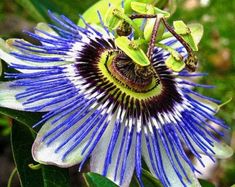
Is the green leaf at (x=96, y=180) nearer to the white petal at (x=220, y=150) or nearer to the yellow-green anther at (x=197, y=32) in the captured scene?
the white petal at (x=220, y=150)

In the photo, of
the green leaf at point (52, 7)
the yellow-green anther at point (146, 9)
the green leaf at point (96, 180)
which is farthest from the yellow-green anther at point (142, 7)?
the green leaf at point (52, 7)

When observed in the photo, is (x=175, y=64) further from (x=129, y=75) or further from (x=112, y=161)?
(x=112, y=161)

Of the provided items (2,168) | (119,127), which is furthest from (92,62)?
(2,168)

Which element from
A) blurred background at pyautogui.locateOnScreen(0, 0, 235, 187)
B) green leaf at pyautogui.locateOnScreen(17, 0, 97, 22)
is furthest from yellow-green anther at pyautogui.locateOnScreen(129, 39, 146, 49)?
blurred background at pyautogui.locateOnScreen(0, 0, 235, 187)

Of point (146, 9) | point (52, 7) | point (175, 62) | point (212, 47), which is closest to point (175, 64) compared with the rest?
point (175, 62)

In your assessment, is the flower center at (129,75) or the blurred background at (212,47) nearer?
the flower center at (129,75)

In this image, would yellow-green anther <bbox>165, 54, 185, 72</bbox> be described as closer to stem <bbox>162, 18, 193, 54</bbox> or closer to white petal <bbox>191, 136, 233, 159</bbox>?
stem <bbox>162, 18, 193, 54</bbox>
